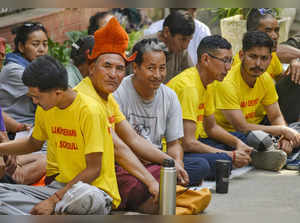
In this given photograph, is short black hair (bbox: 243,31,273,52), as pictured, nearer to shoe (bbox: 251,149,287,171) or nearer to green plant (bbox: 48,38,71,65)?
shoe (bbox: 251,149,287,171)

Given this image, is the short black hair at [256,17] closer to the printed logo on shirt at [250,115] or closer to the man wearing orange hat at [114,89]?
the printed logo on shirt at [250,115]

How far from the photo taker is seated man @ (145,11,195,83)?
5516 mm

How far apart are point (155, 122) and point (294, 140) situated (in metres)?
1.84

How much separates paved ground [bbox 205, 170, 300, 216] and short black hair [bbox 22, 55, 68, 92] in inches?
59.9

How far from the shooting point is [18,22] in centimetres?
752

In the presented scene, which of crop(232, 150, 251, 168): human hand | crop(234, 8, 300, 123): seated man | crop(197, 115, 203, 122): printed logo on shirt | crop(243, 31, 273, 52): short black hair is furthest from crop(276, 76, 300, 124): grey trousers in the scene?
crop(197, 115, 203, 122): printed logo on shirt

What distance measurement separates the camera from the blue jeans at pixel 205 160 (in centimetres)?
442

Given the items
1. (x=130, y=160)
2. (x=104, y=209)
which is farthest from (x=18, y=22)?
(x=104, y=209)

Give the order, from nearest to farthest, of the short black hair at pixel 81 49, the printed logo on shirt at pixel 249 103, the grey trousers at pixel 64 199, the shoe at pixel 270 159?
the grey trousers at pixel 64 199 < the short black hair at pixel 81 49 < the shoe at pixel 270 159 < the printed logo on shirt at pixel 249 103

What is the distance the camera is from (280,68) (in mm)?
6238

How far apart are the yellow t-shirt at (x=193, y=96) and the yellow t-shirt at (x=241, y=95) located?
391mm

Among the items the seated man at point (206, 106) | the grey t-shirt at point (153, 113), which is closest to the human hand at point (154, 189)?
the grey t-shirt at point (153, 113)

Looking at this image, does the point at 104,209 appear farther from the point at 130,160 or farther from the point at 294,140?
the point at 294,140

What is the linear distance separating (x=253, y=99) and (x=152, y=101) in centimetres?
173
